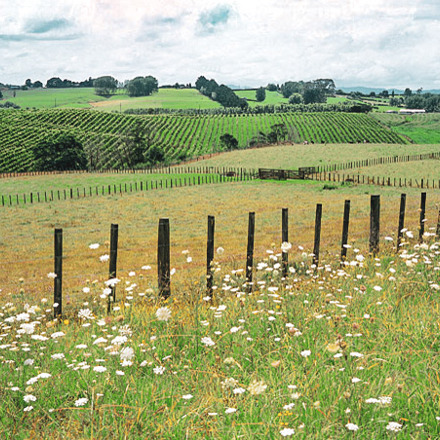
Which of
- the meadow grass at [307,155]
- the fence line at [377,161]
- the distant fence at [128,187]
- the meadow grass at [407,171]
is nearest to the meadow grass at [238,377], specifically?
the distant fence at [128,187]

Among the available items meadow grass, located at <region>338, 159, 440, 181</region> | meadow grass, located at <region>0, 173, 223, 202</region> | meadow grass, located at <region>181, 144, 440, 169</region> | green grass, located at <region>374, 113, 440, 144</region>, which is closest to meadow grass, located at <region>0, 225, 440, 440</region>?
meadow grass, located at <region>338, 159, 440, 181</region>

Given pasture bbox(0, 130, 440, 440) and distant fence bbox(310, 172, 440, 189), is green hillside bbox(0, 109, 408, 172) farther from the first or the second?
pasture bbox(0, 130, 440, 440)

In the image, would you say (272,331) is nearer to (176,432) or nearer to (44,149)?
(176,432)

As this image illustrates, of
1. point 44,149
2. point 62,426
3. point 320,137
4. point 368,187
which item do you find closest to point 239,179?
point 368,187

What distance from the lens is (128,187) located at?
67.5 m

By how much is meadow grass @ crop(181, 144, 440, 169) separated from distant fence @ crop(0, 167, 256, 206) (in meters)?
8.75

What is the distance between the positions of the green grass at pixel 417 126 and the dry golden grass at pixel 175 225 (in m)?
102

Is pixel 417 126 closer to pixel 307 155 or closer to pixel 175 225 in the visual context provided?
pixel 307 155

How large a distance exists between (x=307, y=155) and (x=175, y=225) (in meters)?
66.5

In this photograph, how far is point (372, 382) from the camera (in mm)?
4270

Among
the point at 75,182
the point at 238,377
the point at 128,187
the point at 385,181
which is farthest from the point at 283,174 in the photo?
the point at 238,377

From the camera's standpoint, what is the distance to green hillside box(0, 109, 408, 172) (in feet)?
418

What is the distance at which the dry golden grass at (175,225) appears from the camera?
19344mm

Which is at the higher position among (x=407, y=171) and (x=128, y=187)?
(x=407, y=171)
